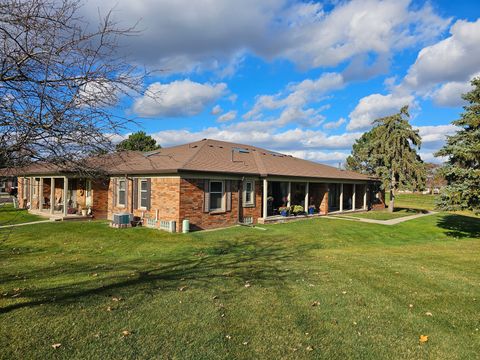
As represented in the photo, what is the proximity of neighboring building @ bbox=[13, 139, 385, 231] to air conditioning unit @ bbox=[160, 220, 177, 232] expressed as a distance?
193mm

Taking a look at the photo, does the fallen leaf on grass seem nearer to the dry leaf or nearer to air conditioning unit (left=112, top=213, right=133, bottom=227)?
the dry leaf

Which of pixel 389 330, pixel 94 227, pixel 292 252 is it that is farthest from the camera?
pixel 94 227

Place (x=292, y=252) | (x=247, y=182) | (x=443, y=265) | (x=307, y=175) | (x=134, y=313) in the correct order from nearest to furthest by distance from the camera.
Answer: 1. (x=134, y=313)
2. (x=443, y=265)
3. (x=292, y=252)
4. (x=247, y=182)
5. (x=307, y=175)

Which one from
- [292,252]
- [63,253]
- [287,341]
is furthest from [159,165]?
[287,341]

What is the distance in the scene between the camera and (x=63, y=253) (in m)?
10.6

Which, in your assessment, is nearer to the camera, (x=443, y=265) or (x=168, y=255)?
(x=443, y=265)

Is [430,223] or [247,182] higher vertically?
[247,182]

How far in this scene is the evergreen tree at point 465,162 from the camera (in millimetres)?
13484

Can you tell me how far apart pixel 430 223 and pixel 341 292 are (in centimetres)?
1770

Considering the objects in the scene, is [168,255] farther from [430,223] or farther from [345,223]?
[430,223]

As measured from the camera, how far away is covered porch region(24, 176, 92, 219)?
65.2ft

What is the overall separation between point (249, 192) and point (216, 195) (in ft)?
8.11

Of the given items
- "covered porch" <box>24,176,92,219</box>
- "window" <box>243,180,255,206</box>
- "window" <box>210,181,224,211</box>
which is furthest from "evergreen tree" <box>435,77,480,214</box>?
"covered porch" <box>24,176,92,219</box>

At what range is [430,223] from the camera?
68.2 feet
